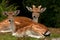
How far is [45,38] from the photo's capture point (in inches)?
440

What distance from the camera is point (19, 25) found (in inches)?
490

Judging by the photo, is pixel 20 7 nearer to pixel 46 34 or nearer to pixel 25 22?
pixel 25 22

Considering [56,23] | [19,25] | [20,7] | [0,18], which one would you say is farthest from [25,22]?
[20,7]

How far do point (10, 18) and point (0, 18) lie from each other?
480cm

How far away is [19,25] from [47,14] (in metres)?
6.36

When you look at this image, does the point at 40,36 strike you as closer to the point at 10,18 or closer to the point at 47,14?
the point at 10,18

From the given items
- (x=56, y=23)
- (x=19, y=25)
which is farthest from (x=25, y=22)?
(x=56, y=23)

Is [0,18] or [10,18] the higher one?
[10,18]

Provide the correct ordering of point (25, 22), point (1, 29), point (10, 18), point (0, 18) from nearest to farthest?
point (10, 18), point (25, 22), point (1, 29), point (0, 18)

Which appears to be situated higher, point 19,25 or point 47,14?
point 19,25

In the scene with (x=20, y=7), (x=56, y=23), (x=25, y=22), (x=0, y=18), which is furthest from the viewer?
(x=20, y=7)

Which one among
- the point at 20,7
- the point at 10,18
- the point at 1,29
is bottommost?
the point at 20,7

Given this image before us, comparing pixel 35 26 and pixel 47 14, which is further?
pixel 47 14

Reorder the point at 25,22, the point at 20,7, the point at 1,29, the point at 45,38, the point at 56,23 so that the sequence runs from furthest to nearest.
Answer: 1. the point at 20,7
2. the point at 56,23
3. the point at 1,29
4. the point at 25,22
5. the point at 45,38
